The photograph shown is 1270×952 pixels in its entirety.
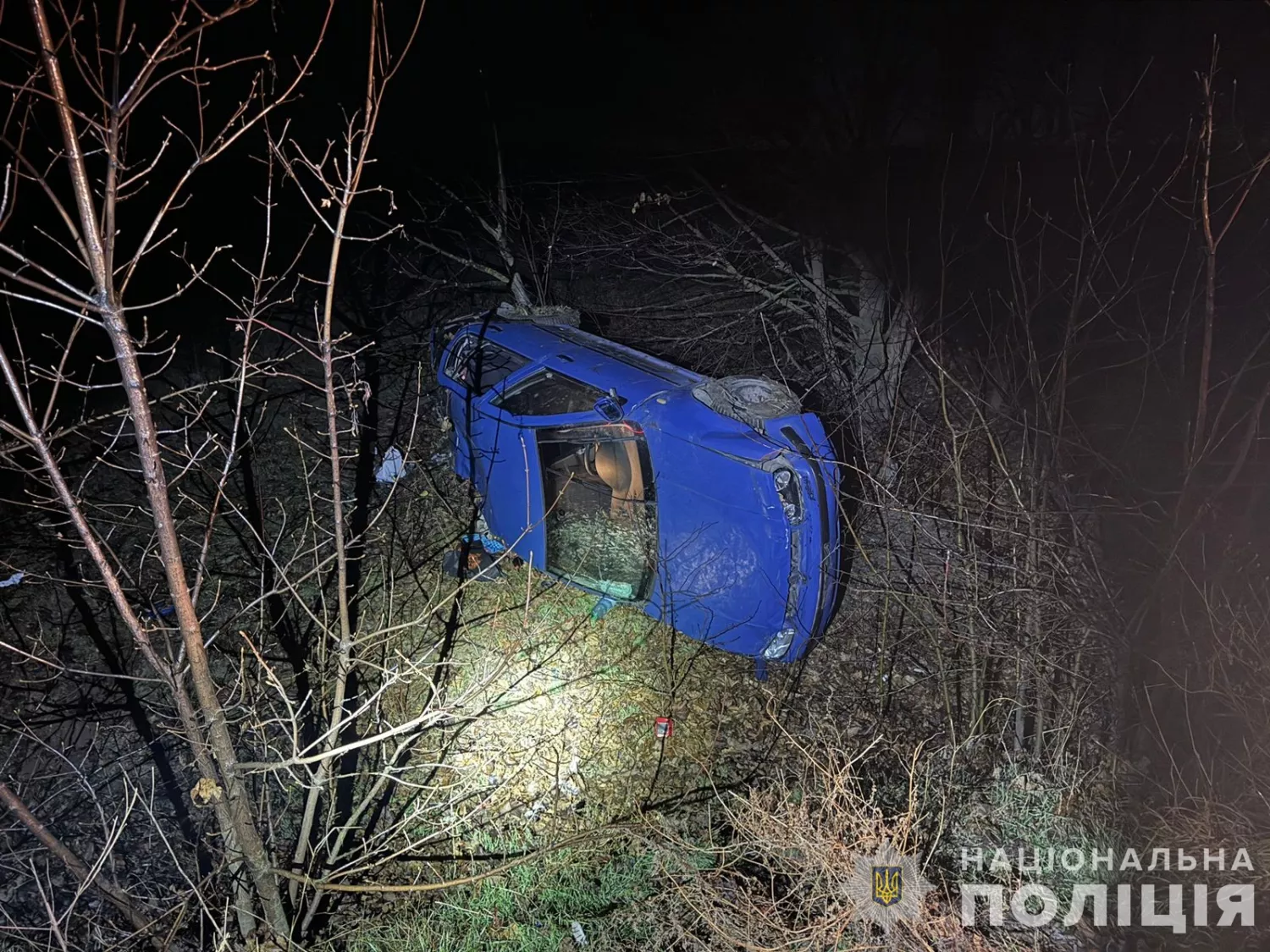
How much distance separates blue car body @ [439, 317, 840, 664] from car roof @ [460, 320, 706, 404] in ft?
0.06

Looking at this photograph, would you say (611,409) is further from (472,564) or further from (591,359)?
(472,564)

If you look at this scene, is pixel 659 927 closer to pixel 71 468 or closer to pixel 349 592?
pixel 349 592

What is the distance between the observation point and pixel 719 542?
536cm

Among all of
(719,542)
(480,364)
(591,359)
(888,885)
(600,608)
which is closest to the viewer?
(888,885)

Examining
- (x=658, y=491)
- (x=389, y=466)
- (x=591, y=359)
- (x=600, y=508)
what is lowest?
(x=389, y=466)

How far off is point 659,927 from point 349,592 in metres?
3.84

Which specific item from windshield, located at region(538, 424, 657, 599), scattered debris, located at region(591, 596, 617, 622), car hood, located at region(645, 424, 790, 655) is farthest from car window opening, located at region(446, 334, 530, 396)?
scattered debris, located at region(591, 596, 617, 622)

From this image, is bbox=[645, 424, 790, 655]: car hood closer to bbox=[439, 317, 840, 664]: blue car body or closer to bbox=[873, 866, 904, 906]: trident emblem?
bbox=[439, 317, 840, 664]: blue car body

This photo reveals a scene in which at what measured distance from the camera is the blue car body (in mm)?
5164

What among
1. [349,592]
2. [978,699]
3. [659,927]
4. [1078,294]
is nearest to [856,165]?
[1078,294]

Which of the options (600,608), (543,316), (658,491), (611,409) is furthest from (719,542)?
(543,316)

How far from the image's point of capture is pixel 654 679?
20.4ft

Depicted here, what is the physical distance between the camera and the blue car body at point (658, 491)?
5.16 metres

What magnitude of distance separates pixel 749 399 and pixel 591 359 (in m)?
1.47
